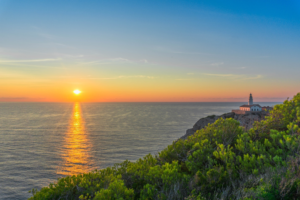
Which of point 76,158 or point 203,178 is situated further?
point 76,158

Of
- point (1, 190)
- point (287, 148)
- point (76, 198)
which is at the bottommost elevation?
point (1, 190)

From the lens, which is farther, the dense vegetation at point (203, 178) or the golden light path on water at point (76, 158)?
the golden light path on water at point (76, 158)

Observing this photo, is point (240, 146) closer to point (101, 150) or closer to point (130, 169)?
point (130, 169)

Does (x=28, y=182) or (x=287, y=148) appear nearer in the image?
(x=287, y=148)

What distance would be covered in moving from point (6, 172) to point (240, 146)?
3170 centimetres

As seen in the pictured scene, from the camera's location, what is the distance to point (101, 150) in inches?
1555

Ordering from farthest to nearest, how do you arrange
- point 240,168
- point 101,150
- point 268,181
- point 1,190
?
1. point 101,150
2. point 1,190
3. point 240,168
4. point 268,181

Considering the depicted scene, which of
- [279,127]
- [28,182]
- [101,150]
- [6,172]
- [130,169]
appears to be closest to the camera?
[130,169]

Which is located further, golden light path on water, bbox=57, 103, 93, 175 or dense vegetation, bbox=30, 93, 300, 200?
golden light path on water, bbox=57, 103, 93, 175

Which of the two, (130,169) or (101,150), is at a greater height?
(130,169)

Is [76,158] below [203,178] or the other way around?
below

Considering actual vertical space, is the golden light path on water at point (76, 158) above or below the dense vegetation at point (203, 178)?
below

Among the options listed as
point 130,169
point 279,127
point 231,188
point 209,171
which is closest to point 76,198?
point 130,169

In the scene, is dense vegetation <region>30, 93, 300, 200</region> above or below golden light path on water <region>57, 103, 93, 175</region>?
above
